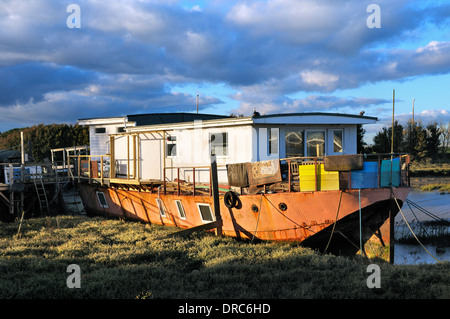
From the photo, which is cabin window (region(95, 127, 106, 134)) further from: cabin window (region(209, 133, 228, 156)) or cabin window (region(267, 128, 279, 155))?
cabin window (region(267, 128, 279, 155))

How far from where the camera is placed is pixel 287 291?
7.61m

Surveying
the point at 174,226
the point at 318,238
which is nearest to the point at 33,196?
the point at 174,226

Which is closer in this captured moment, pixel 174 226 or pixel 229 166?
pixel 229 166

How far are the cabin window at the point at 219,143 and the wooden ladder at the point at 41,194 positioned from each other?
34.0 ft

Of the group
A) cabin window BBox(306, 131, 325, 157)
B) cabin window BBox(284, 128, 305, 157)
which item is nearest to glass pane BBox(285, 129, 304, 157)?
cabin window BBox(284, 128, 305, 157)

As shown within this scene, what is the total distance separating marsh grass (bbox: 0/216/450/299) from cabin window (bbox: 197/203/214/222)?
3.37 ft

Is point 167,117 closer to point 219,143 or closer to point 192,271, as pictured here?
point 219,143

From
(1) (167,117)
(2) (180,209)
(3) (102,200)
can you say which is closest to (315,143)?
(2) (180,209)

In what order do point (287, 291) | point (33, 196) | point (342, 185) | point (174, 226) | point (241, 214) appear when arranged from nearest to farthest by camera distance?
1. point (287, 291)
2. point (342, 185)
3. point (241, 214)
4. point (174, 226)
5. point (33, 196)

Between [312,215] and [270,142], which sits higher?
[270,142]

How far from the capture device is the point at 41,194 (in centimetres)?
2044

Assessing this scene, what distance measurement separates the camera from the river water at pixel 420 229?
14.5 m
